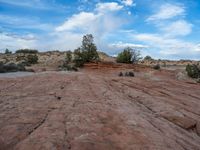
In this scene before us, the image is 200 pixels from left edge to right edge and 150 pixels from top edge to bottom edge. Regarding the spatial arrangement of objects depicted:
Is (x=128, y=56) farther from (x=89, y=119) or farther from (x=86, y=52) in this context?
(x=89, y=119)

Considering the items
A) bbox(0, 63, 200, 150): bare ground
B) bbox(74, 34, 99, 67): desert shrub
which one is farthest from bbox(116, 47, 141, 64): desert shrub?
bbox(0, 63, 200, 150): bare ground

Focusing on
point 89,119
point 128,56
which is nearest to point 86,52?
point 128,56

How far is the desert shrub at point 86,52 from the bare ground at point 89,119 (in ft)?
87.7

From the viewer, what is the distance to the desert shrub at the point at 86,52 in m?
43.4

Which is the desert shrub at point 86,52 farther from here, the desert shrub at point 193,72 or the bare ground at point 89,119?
the bare ground at point 89,119

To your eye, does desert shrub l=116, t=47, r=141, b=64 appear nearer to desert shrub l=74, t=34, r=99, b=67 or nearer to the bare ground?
desert shrub l=74, t=34, r=99, b=67

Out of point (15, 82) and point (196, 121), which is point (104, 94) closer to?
point (196, 121)

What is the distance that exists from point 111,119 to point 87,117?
2.24 ft

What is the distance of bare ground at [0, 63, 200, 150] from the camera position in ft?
27.8

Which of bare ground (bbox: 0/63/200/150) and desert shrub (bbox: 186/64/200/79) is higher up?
bare ground (bbox: 0/63/200/150)

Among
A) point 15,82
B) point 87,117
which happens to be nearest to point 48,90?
point 15,82

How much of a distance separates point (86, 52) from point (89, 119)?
3479 centimetres

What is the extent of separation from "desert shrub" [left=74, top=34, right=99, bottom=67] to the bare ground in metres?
26.7

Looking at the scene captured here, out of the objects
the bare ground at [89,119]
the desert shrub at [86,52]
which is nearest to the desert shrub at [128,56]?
the desert shrub at [86,52]
